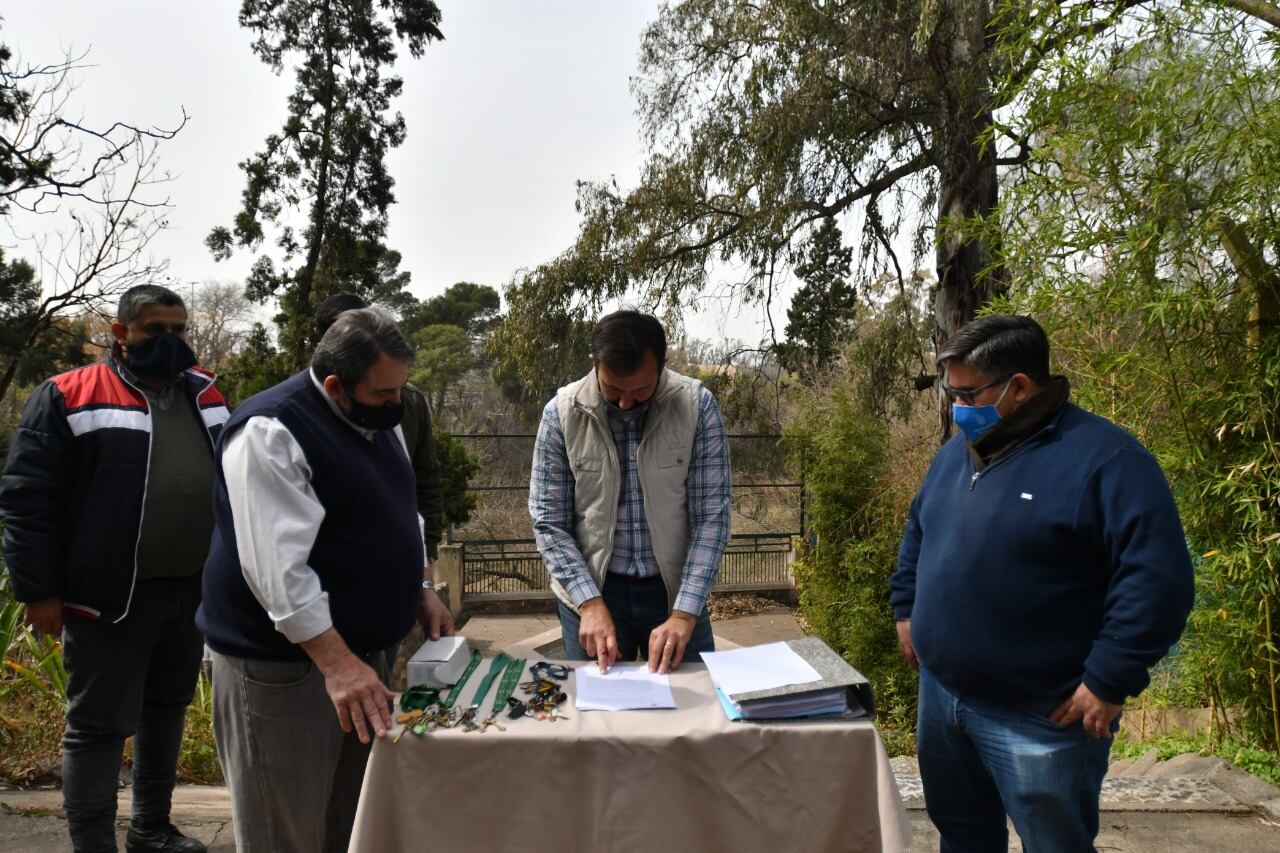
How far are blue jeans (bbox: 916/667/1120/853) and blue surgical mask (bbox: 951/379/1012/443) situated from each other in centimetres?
53

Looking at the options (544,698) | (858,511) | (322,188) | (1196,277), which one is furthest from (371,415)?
(322,188)

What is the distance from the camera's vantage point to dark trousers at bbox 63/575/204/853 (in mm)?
1972

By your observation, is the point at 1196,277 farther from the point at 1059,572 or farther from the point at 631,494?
the point at 631,494

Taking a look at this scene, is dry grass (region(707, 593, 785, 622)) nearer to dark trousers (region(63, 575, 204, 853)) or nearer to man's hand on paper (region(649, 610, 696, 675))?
dark trousers (region(63, 575, 204, 853))

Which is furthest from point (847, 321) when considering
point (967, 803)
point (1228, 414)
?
point (967, 803)

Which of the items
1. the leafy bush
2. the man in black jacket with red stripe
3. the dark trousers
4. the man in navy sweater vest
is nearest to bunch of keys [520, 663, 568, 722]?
the man in navy sweater vest

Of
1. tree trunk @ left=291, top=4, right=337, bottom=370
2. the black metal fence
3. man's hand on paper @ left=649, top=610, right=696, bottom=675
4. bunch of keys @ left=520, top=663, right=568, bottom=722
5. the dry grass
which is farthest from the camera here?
tree trunk @ left=291, top=4, right=337, bottom=370

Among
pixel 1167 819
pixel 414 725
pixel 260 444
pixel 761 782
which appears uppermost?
pixel 260 444

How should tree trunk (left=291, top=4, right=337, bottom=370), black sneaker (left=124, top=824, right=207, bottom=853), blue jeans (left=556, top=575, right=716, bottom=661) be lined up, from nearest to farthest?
blue jeans (left=556, top=575, right=716, bottom=661), black sneaker (left=124, top=824, right=207, bottom=853), tree trunk (left=291, top=4, right=337, bottom=370)

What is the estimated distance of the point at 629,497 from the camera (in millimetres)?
1997

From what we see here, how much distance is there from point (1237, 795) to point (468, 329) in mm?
22309

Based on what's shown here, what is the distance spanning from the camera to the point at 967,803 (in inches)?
67.8

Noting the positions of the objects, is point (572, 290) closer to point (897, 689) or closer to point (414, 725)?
point (897, 689)

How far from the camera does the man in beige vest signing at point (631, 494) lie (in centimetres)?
197
